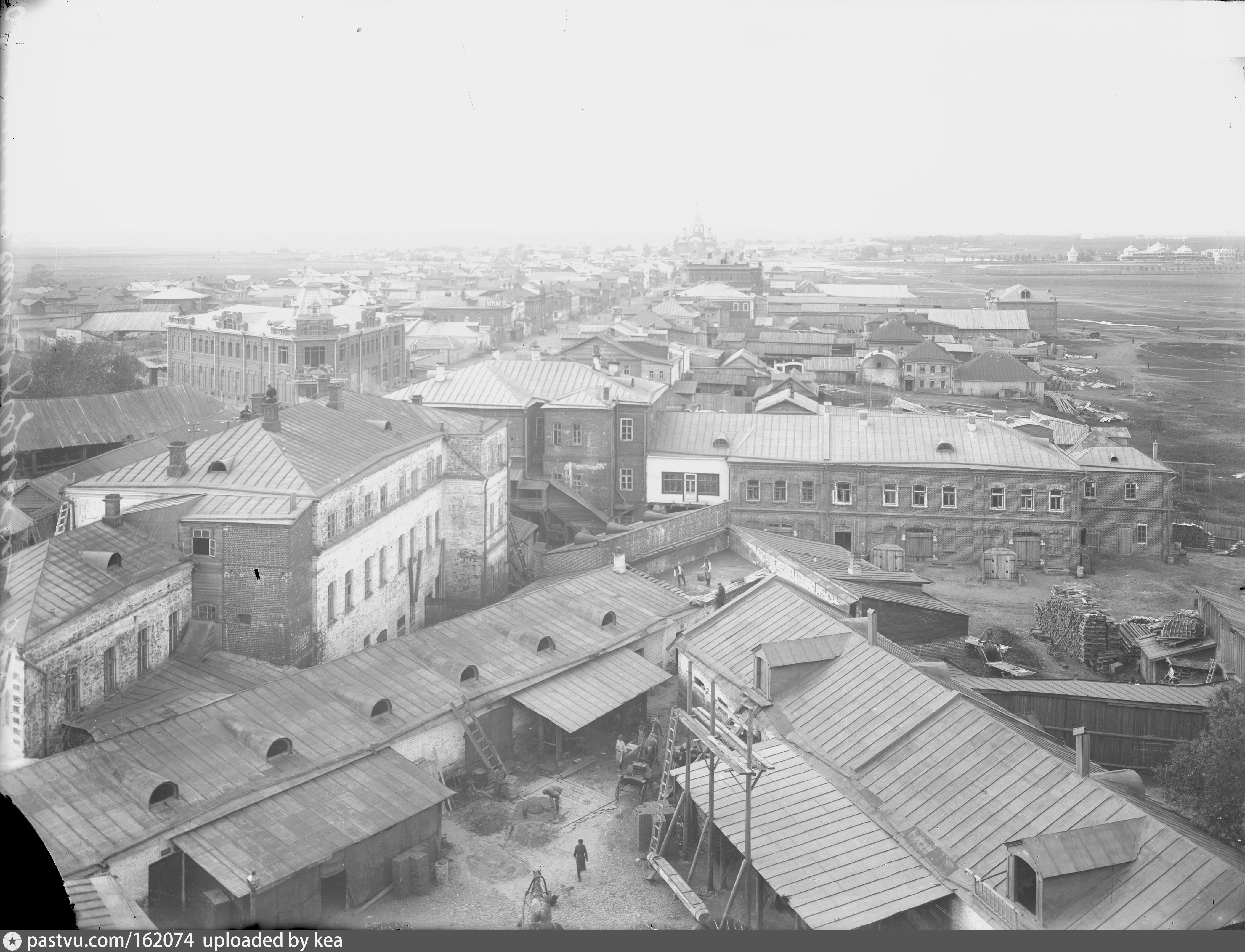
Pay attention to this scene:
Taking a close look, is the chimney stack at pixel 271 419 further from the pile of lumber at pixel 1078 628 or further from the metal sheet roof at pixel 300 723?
the pile of lumber at pixel 1078 628

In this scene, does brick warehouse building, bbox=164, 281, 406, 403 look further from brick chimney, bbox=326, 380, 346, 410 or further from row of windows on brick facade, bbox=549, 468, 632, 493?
brick chimney, bbox=326, 380, 346, 410

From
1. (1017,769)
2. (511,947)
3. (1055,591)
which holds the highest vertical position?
(511,947)

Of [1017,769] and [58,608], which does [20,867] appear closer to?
[58,608]

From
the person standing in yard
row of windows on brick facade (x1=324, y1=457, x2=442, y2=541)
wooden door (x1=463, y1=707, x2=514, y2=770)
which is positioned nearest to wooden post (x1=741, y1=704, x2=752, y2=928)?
the person standing in yard

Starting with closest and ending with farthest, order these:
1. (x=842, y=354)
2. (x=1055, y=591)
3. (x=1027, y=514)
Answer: (x=1055, y=591) → (x=1027, y=514) → (x=842, y=354)

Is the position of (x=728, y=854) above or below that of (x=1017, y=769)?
below

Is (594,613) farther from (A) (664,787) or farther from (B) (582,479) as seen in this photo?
(B) (582,479)

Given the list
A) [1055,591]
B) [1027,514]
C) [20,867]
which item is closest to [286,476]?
[20,867]
